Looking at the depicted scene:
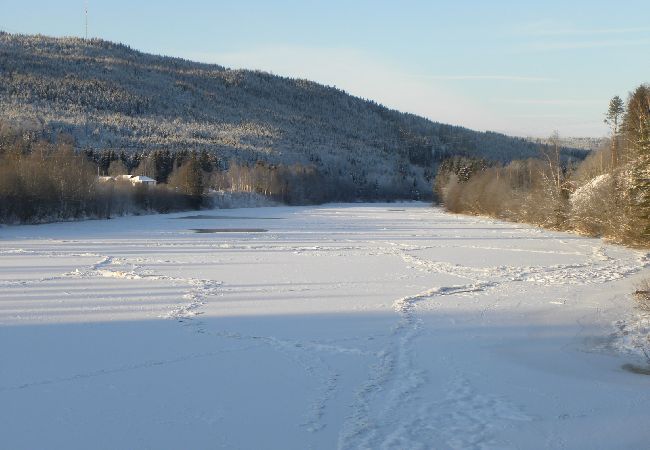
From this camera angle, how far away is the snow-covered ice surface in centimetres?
688

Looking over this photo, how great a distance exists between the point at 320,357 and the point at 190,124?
156 m

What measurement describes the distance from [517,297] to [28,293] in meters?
10.4

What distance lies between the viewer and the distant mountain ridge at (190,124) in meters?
134

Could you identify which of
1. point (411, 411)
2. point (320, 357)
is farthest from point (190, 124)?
point (411, 411)

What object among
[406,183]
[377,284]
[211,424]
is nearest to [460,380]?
[211,424]

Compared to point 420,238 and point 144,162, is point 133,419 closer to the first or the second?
point 420,238

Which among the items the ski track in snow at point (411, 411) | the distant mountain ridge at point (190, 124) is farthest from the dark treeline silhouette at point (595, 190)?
the distant mountain ridge at point (190, 124)

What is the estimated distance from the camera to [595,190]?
3494 cm

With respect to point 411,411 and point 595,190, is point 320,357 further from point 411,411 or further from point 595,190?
point 595,190

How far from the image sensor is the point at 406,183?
144m

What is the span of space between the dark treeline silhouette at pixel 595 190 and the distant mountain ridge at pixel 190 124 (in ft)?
245

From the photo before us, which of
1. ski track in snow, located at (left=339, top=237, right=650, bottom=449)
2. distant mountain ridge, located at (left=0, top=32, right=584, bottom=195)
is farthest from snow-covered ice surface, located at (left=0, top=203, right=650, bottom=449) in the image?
distant mountain ridge, located at (left=0, top=32, right=584, bottom=195)

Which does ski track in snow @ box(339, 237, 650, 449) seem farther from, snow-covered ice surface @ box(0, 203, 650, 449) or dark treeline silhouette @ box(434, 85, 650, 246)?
dark treeline silhouette @ box(434, 85, 650, 246)

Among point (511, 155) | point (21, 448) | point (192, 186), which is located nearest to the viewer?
point (21, 448)
